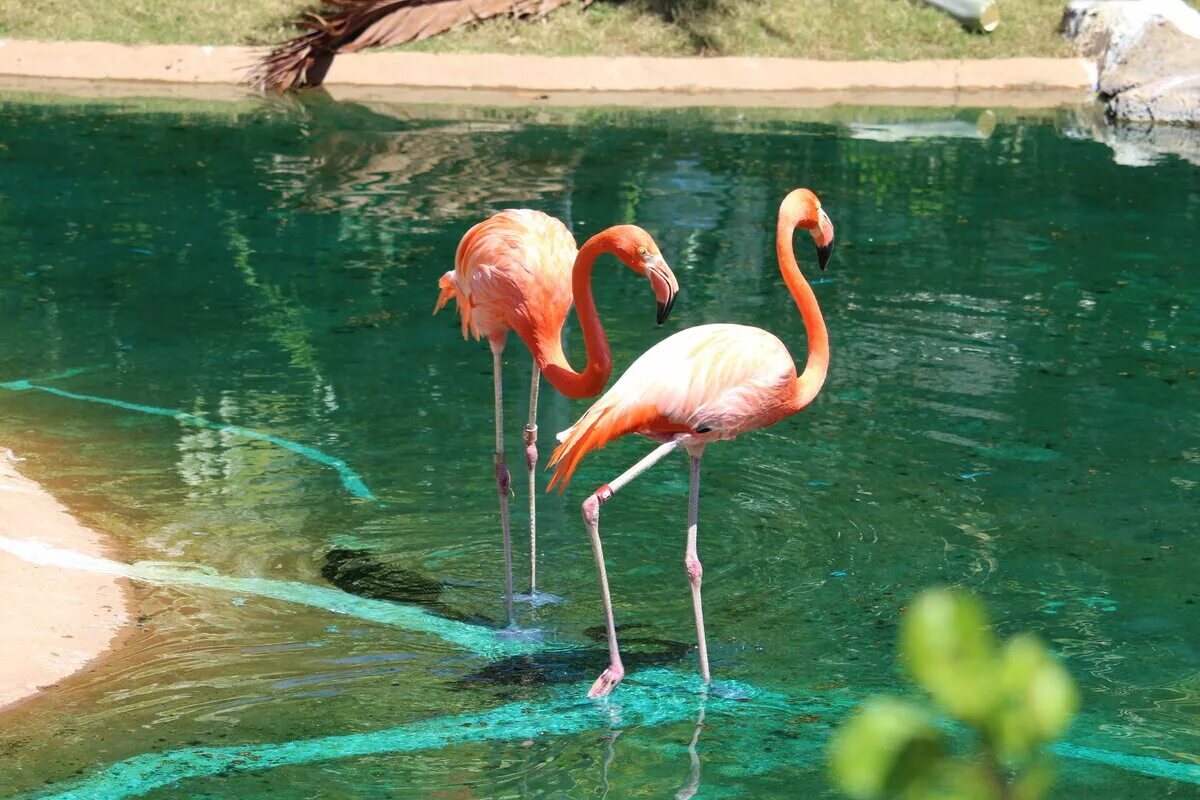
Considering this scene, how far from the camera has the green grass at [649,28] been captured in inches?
695

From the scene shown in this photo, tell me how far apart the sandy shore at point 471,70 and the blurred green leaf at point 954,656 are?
55.5 ft

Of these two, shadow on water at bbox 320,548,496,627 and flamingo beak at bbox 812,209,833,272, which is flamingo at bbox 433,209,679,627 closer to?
shadow on water at bbox 320,548,496,627

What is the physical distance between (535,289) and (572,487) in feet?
5.19

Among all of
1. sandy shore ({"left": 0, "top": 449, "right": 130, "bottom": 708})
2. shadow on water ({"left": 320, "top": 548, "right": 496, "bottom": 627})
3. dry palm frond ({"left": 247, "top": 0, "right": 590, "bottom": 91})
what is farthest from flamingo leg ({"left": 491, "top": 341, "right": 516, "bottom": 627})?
dry palm frond ({"left": 247, "top": 0, "right": 590, "bottom": 91})

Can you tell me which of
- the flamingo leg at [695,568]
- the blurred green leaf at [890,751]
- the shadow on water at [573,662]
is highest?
the blurred green leaf at [890,751]

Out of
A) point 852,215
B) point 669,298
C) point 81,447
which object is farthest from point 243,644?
point 852,215

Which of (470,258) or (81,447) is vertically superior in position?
(470,258)

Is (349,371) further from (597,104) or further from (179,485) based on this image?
(597,104)

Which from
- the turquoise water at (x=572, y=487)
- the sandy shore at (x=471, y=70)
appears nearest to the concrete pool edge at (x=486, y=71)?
the sandy shore at (x=471, y=70)

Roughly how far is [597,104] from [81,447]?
35.5 ft

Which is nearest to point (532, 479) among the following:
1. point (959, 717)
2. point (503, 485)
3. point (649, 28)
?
point (503, 485)

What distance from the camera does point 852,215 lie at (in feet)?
36.2

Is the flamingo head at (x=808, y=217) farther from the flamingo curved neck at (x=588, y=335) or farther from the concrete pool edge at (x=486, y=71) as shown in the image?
the concrete pool edge at (x=486, y=71)

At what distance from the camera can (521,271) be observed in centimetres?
461
